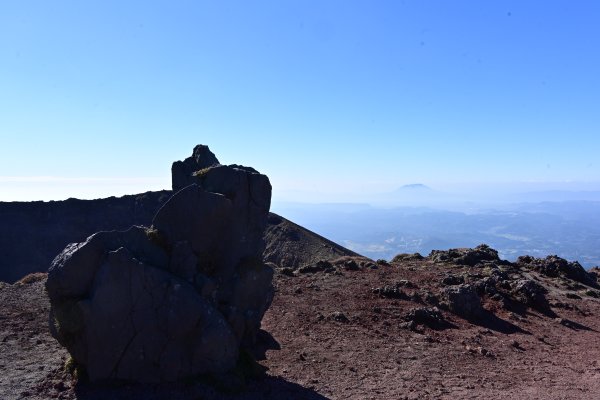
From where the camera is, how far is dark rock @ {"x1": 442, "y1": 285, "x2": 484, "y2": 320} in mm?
25922

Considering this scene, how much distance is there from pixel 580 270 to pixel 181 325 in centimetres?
3649

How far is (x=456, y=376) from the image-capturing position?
17.7m

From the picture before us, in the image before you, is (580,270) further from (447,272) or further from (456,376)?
(456,376)

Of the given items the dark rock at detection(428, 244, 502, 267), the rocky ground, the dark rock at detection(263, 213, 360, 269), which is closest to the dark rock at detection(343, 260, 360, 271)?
the rocky ground

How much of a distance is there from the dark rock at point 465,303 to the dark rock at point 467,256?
564 inches

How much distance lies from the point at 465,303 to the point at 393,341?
711cm

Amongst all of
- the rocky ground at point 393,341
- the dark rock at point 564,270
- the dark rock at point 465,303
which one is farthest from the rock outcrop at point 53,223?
the dark rock at point 465,303

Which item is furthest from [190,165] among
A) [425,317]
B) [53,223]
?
[53,223]

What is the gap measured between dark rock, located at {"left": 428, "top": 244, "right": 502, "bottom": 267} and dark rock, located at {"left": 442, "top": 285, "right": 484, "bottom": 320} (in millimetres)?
14314

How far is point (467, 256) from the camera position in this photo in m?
40.9

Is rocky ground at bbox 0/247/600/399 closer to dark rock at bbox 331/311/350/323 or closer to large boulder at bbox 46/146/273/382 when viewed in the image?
dark rock at bbox 331/311/350/323

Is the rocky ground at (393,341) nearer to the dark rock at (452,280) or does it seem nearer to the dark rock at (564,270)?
the dark rock at (452,280)

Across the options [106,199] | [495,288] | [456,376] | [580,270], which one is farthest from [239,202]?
[106,199]

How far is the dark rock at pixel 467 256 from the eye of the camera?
133 feet
